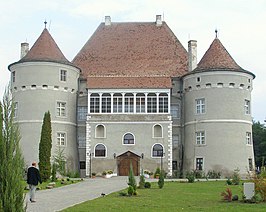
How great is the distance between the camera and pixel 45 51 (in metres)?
50.3

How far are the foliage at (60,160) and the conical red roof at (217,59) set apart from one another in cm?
1557

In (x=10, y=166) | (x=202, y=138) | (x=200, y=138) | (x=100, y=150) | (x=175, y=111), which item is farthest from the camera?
(x=175, y=111)

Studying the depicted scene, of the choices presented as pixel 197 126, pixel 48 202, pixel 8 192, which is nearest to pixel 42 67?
pixel 197 126

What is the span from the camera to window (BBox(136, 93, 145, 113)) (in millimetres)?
49625

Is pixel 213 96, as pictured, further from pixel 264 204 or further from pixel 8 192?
pixel 8 192

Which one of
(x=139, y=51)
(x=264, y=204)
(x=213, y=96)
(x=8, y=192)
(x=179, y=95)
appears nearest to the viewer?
(x=8, y=192)

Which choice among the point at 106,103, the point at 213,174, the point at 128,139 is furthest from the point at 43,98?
the point at 213,174

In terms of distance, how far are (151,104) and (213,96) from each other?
19.8ft

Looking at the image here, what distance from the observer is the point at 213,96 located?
48.6 meters

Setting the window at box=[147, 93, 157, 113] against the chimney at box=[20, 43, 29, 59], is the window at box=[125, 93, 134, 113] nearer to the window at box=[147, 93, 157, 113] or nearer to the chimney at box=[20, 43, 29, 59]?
the window at box=[147, 93, 157, 113]

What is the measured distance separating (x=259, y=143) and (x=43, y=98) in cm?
3309

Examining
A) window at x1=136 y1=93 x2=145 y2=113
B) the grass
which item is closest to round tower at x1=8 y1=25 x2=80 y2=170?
window at x1=136 y1=93 x2=145 y2=113

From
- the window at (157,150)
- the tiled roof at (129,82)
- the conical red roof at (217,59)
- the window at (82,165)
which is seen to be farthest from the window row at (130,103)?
the window at (82,165)

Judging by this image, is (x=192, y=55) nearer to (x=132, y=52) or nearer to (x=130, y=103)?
(x=132, y=52)
